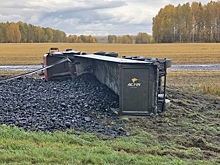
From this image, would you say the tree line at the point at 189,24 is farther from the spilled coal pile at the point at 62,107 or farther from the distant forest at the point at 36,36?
the spilled coal pile at the point at 62,107

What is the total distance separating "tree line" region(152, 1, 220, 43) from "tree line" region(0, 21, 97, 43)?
34253 mm

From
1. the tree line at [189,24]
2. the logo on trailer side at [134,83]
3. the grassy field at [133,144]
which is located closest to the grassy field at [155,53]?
the logo on trailer side at [134,83]

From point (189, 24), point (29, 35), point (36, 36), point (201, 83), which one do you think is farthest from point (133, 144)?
point (29, 35)

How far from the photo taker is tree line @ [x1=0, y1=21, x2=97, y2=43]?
9538cm

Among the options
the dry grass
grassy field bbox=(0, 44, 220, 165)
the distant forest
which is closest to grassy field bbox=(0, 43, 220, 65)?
the dry grass

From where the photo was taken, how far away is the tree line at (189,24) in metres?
77.8

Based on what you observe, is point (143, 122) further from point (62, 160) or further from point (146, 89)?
point (62, 160)

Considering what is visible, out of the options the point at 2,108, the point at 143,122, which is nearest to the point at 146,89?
the point at 143,122

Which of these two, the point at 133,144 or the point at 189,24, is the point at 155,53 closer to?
the point at 133,144

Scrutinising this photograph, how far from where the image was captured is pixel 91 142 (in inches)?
203

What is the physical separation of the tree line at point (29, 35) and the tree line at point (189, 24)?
1349 inches

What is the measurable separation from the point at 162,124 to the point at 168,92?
402 centimetres

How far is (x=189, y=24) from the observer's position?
8150 centimetres

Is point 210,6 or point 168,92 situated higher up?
point 210,6
